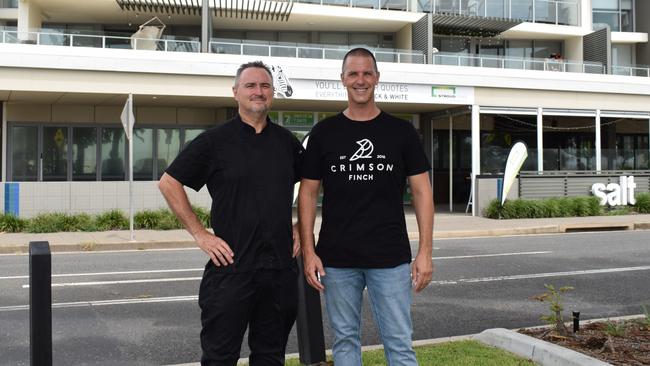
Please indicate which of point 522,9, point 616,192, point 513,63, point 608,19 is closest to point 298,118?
point 513,63

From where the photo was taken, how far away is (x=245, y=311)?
3238 millimetres

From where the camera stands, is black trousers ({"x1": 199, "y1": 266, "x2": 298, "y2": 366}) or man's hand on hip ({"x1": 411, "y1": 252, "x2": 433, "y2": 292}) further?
man's hand on hip ({"x1": 411, "y1": 252, "x2": 433, "y2": 292})

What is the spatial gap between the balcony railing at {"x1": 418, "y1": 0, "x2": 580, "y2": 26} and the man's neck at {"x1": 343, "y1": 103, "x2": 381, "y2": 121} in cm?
2253

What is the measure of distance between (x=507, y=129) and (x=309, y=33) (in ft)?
30.2

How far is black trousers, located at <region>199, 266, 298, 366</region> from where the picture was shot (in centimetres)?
320

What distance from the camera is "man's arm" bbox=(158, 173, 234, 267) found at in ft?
10.5

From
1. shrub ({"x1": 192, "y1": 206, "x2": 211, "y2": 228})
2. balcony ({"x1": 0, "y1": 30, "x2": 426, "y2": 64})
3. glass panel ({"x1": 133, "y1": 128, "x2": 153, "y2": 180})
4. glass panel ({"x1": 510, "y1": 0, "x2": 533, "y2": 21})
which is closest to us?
shrub ({"x1": 192, "y1": 206, "x2": 211, "y2": 228})

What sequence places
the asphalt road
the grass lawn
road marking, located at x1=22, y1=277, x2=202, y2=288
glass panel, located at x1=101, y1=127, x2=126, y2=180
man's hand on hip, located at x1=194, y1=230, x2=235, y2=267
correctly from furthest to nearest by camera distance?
glass panel, located at x1=101, y1=127, x2=126, y2=180 < road marking, located at x1=22, y1=277, x2=202, y2=288 < the asphalt road < the grass lawn < man's hand on hip, located at x1=194, y1=230, x2=235, y2=267

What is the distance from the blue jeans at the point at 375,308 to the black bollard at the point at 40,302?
1511mm

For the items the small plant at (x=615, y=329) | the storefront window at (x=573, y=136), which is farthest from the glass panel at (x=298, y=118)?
the small plant at (x=615, y=329)

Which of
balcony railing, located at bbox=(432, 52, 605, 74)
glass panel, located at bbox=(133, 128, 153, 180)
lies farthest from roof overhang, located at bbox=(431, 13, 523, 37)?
glass panel, located at bbox=(133, 128, 153, 180)

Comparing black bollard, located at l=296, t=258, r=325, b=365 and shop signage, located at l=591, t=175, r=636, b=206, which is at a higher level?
shop signage, located at l=591, t=175, r=636, b=206

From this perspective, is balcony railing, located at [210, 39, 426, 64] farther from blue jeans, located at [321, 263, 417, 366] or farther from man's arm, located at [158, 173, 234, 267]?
blue jeans, located at [321, 263, 417, 366]

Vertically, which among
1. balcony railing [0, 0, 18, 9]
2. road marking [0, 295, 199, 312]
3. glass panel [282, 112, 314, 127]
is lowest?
road marking [0, 295, 199, 312]
